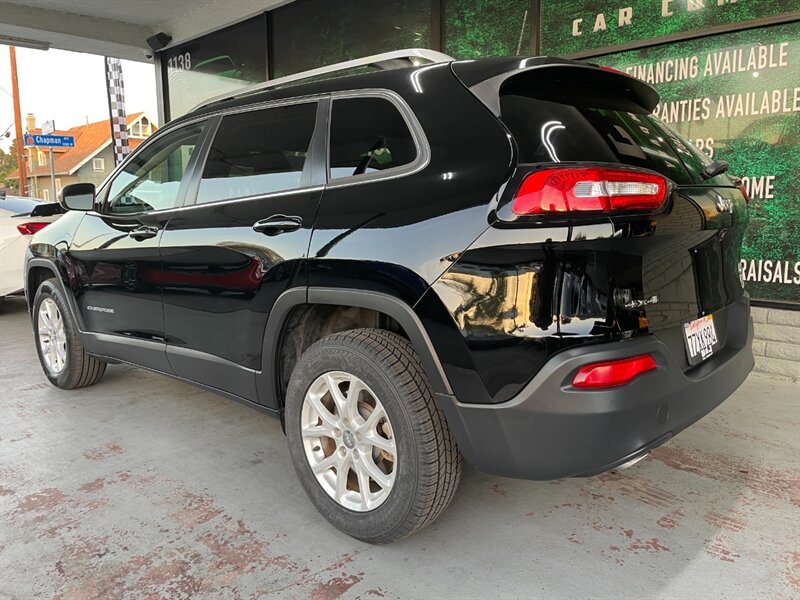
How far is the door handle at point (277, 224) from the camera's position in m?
2.55

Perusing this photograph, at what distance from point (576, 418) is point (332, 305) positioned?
113 cm

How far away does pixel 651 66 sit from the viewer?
16.6ft

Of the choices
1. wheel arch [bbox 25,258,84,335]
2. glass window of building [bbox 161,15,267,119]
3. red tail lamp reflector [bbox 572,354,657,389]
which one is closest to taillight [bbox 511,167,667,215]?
red tail lamp reflector [bbox 572,354,657,389]

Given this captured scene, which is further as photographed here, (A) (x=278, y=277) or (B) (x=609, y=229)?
(A) (x=278, y=277)

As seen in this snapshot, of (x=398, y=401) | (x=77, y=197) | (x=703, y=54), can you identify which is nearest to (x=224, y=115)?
(x=77, y=197)

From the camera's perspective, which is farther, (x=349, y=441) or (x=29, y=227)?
(x=29, y=227)

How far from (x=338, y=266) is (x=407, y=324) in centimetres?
39

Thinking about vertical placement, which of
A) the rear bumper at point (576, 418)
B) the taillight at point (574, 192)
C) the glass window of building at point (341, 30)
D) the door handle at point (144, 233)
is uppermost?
the glass window of building at point (341, 30)

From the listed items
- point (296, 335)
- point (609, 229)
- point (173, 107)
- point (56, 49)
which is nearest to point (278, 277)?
point (296, 335)

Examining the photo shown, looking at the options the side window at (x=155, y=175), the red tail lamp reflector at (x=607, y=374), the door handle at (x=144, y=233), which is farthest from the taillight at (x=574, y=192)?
the door handle at (x=144, y=233)

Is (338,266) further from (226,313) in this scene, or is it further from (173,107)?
(173,107)

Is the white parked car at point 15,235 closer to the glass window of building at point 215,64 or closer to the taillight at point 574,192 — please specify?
the glass window of building at point 215,64

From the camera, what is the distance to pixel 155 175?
360 cm

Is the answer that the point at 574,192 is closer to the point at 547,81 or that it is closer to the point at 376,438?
the point at 547,81
